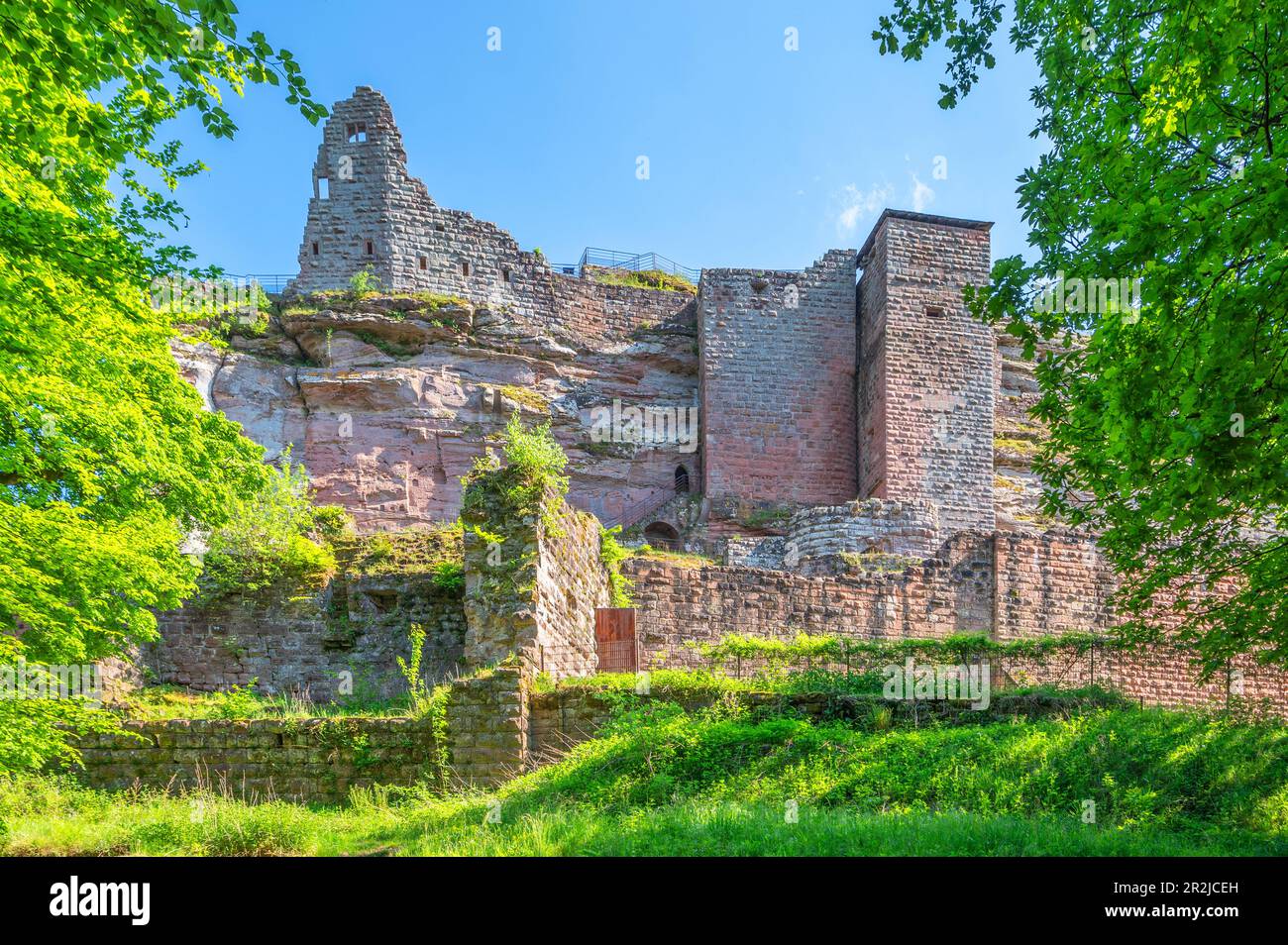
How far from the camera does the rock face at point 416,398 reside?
28.9 meters

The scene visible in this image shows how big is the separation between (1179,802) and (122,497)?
34.3 feet

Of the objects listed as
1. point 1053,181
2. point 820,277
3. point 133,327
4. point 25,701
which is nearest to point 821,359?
point 820,277

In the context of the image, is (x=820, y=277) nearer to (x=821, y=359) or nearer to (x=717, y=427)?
(x=821, y=359)

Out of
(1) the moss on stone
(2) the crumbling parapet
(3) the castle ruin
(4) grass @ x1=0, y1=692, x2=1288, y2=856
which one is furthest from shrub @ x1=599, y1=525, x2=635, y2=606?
(1) the moss on stone

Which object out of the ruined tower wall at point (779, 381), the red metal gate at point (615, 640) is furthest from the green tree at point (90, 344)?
the ruined tower wall at point (779, 381)

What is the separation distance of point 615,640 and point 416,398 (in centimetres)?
1612

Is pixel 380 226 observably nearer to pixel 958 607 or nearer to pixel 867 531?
pixel 867 531

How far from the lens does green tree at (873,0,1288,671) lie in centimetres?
702

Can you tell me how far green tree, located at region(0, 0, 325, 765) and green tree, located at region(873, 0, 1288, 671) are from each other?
19.3 feet

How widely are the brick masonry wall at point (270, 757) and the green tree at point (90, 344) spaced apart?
980mm

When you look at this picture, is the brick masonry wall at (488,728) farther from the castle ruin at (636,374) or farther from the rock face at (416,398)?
the rock face at (416,398)

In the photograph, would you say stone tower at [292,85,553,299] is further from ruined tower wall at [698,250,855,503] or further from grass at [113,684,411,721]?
grass at [113,684,411,721]

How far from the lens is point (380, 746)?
11.0 metres

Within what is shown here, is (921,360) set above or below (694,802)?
above
